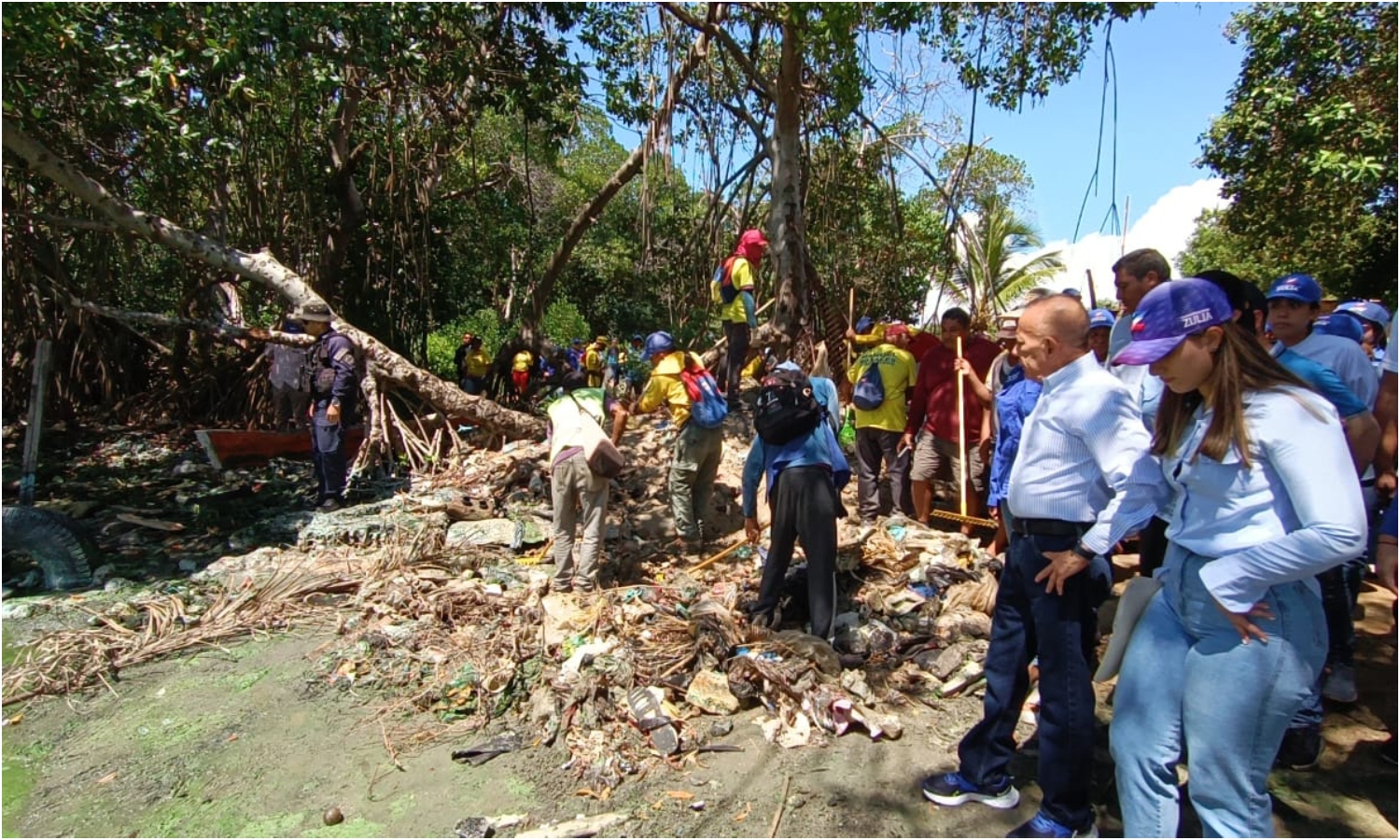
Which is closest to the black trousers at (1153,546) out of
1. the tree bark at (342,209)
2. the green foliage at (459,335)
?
the tree bark at (342,209)

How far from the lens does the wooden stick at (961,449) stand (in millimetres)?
4961

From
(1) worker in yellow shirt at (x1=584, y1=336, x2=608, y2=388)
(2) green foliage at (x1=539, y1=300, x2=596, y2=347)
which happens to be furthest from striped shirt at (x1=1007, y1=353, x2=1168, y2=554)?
(2) green foliage at (x1=539, y1=300, x2=596, y2=347)

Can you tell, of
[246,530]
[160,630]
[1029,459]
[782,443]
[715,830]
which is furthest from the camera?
[246,530]

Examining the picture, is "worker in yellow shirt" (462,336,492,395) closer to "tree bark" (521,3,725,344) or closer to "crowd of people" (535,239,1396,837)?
"tree bark" (521,3,725,344)

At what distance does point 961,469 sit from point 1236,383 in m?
3.56

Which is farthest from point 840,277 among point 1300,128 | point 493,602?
point 493,602

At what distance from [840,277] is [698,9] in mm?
3644

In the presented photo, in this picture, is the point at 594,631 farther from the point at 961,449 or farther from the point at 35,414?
the point at 35,414

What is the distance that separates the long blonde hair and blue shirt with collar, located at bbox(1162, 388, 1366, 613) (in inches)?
0.6

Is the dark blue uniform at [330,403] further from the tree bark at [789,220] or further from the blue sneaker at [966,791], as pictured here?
the blue sneaker at [966,791]

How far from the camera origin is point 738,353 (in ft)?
23.4

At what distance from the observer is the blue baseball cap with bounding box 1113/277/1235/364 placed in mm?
1728

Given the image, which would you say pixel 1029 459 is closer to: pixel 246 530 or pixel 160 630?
pixel 160 630

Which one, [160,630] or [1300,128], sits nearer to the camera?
[160,630]
